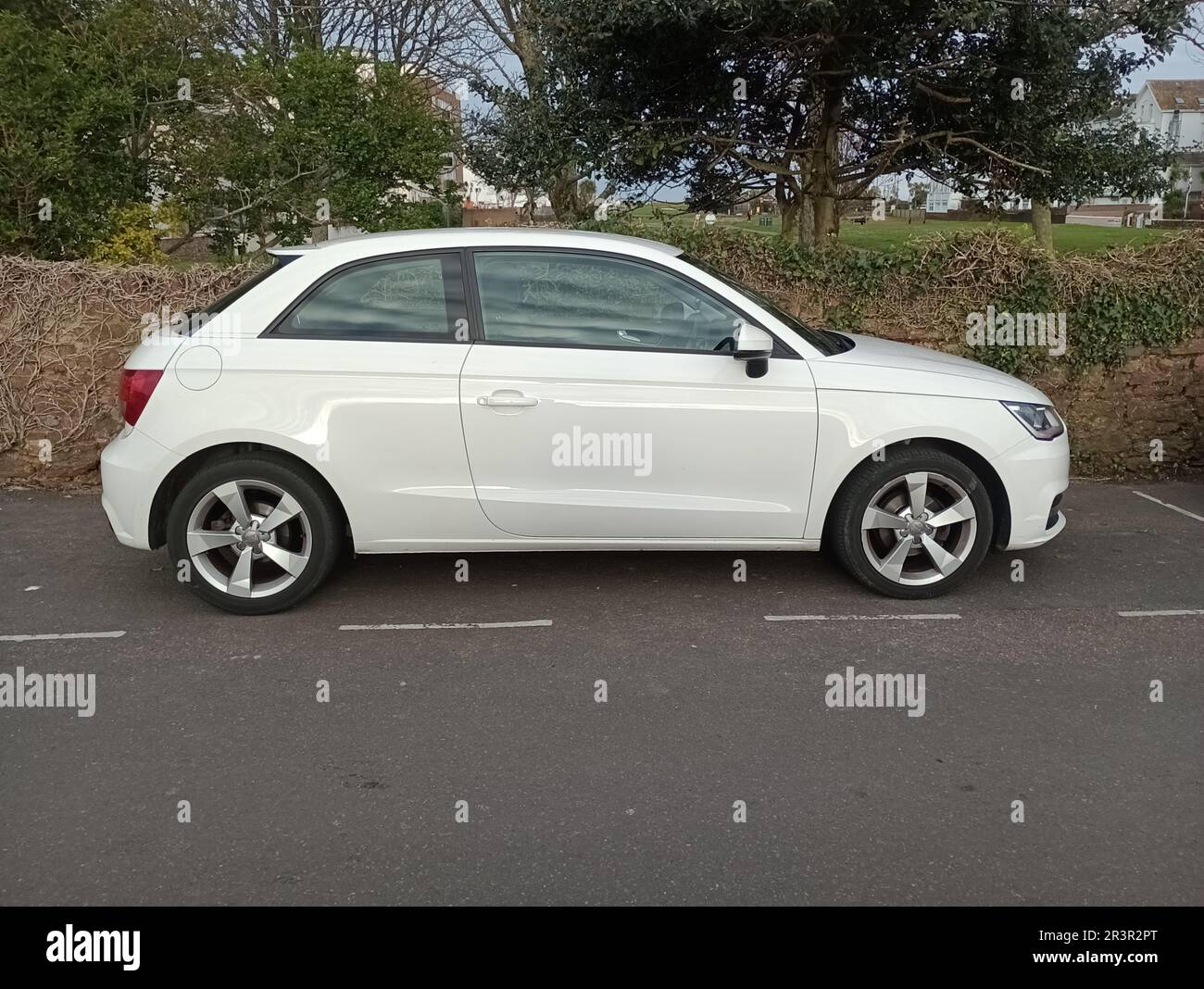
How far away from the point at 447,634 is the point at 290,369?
4.58 feet

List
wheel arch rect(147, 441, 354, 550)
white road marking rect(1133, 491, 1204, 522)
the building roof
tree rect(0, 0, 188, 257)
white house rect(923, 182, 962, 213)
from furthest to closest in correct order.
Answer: the building roof
white house rect(923, 182, 962, 213)
tree rect(0, 0, 188, 257)
white road marking rect(1133, 491, 1204, 522)
wheel arch rect(147, 441, 354, 550)

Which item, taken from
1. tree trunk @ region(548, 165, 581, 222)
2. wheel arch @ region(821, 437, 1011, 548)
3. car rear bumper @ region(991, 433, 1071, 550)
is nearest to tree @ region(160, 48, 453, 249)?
tree trunk @ region(548, 165, 581, 222)

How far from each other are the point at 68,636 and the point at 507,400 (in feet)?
7.40

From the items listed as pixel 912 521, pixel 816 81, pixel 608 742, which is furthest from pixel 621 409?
pixel 816 81

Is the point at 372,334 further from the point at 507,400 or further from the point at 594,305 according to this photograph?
the point at 594,305

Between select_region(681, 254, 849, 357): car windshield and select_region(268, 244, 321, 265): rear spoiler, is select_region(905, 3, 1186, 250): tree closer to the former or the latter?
select_region(681, 254, 849, 357): car windshield

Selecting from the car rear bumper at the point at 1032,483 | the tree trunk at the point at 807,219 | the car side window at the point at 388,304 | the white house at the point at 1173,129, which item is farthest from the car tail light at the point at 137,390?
the white house at the point at 1173,129

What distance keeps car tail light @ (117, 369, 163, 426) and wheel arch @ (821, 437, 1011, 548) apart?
125 inches

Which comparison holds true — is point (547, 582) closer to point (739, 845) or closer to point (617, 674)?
point (617, 674)

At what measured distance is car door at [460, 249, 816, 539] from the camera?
5.10 m

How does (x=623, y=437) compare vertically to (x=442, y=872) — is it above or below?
above

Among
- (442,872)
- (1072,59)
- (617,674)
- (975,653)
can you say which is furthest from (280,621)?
(1072,59)

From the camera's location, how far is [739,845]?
133 inches

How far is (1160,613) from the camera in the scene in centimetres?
529
